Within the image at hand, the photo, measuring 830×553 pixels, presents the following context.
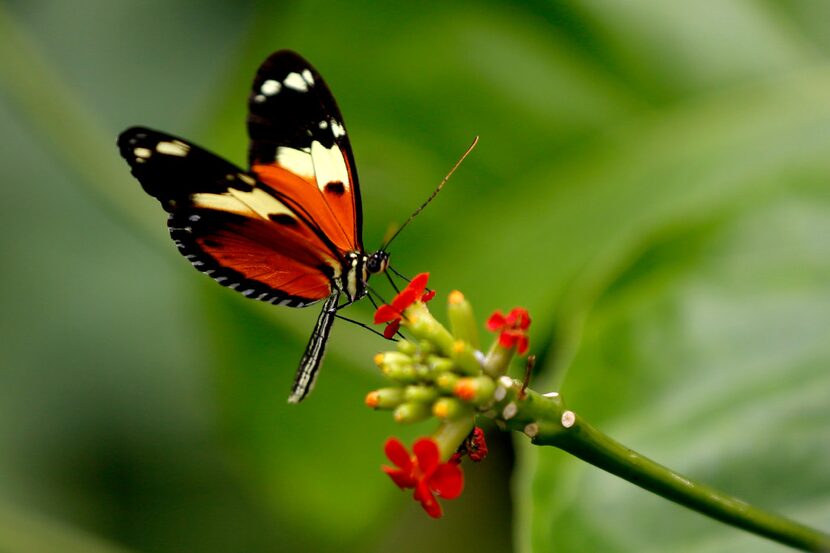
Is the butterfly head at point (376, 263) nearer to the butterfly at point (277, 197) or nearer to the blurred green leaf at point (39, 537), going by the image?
the butterfly at point (277, 197)

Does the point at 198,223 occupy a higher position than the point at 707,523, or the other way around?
the point at 707,523

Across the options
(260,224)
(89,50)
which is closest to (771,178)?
(260,224)

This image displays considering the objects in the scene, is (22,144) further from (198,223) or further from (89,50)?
(198,223)

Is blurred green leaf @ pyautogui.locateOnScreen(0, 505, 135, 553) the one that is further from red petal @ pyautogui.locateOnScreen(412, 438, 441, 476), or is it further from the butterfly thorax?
red petal @ pyautogui.locateOnScreen(412, 438, 441, 476)

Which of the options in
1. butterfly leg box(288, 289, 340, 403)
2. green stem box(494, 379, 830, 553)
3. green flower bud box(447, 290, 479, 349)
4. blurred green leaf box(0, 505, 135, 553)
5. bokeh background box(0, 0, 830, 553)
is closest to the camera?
green stem box(494, 379, 830, 553)

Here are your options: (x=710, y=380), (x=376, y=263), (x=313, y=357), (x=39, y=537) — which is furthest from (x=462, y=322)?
(x=39, y=537)

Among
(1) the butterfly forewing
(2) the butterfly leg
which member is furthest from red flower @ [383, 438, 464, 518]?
(1) the butterfly forewing

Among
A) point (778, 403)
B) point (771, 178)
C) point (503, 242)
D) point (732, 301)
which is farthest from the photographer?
point (503, 242)
